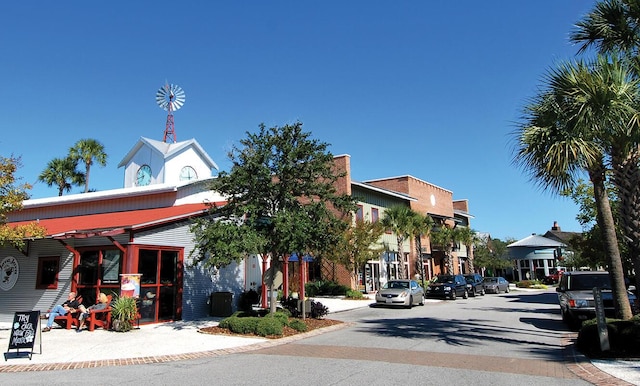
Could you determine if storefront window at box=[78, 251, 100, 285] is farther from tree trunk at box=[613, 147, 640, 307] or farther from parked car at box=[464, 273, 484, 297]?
parked car at box=[464, 273, 484, 297]

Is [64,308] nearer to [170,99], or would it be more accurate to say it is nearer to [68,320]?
[68,320]

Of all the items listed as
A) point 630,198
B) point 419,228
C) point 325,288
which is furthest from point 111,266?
point 419,228

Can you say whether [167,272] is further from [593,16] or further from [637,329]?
[593,16]

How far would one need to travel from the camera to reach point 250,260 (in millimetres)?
21281

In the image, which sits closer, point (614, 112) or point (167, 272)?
point (614, 112)

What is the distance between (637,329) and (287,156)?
32.5 ft

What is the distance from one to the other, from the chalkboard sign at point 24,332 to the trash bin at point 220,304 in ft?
25.4


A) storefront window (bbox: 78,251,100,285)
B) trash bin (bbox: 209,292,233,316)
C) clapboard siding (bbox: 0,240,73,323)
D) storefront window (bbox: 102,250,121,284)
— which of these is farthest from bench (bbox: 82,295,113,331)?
trash bin (bbox: 209,292,233,316)

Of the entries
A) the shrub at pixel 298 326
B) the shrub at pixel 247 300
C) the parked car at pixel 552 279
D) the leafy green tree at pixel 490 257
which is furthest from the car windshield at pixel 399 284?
the parked car at pixel 552 279

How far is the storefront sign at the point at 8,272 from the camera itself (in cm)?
1756

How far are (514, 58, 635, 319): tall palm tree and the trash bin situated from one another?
1154 centimetres

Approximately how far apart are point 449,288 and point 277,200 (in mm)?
18271

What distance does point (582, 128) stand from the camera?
33.2 ft

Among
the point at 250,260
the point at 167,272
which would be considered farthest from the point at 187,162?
the point at 167,272
